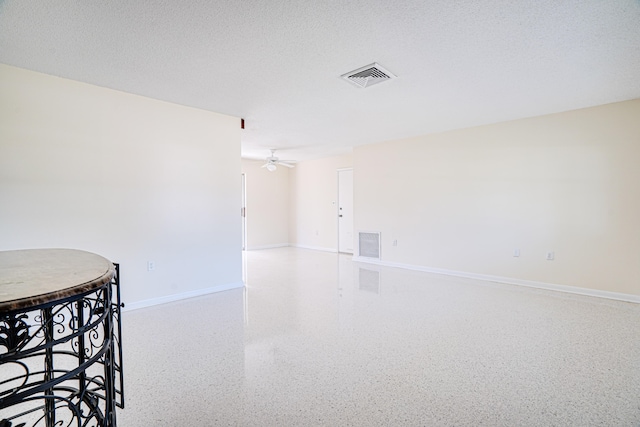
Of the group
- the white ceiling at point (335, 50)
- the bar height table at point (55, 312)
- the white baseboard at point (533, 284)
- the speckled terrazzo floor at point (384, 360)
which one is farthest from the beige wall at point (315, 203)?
the bar height table at point (55, 312)

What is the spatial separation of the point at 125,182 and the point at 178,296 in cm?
147

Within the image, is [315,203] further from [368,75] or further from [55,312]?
[55,312]

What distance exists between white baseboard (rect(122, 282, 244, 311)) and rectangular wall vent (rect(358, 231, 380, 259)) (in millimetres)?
2834

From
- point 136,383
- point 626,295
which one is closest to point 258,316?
point 136,383

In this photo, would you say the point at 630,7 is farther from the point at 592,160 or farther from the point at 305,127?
the point at 305,127

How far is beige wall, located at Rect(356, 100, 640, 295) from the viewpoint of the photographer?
3791mm

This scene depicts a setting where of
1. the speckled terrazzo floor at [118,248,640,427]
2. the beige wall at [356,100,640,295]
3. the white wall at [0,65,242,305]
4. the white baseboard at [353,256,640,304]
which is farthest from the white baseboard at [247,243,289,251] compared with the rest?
the speckled terrazzo floor at [118,248,640,427]

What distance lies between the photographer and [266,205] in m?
8.38

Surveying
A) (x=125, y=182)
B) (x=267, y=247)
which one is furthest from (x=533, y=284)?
(x=267, y=247)

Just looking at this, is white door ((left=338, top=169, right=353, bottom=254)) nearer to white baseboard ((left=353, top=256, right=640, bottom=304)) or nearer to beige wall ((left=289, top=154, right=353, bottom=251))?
beige wall ((left=289, top=154, right=353, bottom=251))

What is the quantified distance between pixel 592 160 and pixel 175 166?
205 inches

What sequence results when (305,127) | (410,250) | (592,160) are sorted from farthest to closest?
1. (410,250)
2. (305,127)
3. (592,160)

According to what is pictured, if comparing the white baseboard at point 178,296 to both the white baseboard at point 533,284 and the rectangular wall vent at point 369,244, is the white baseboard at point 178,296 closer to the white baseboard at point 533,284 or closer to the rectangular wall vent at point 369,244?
the rectangular wall vent at point 369,244

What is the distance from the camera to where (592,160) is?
3.95 m
